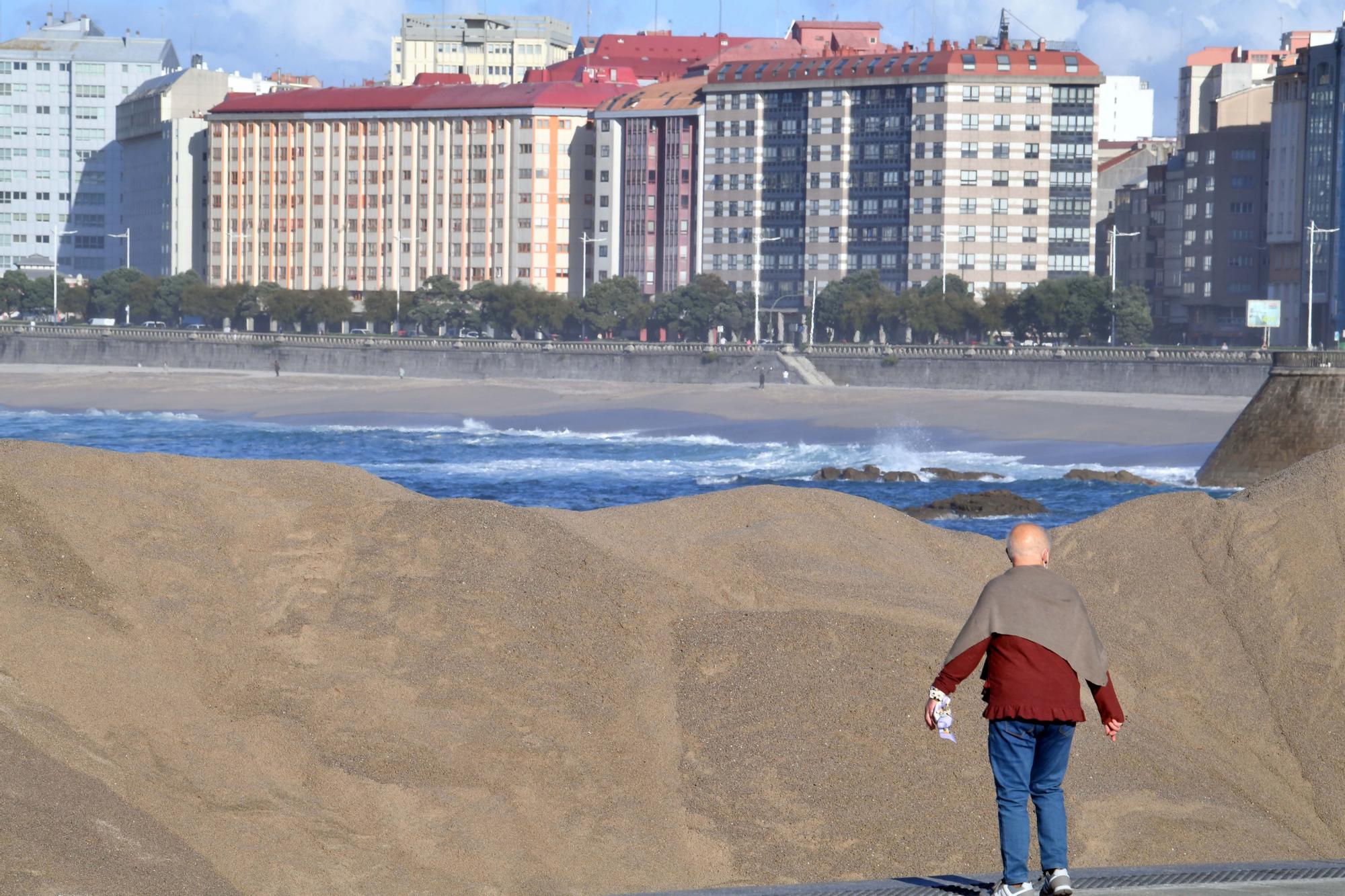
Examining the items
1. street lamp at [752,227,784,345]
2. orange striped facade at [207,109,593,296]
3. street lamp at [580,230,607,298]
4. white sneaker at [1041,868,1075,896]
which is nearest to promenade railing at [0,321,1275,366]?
street lamp at [752,227,784,345]

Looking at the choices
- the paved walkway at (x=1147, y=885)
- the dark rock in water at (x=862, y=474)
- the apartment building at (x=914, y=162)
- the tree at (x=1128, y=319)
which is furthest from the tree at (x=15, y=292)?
the paved walkway at (x=1147, y=885)

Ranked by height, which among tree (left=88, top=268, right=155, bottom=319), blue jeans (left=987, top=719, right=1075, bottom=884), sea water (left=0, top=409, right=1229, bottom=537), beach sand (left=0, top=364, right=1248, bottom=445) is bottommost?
sea water (left=0, top=409, right=1229, bottom=537)

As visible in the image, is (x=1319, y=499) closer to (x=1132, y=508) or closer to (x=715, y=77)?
(x=1132, y=508)

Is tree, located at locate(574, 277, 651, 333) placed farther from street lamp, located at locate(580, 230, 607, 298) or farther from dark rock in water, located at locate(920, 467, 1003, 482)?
dark rock in water, located at locate(920, 467, 1003, 482)

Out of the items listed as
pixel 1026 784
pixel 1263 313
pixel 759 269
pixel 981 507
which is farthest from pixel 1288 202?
pixel 1026 784

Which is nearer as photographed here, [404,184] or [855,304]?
[855,304]

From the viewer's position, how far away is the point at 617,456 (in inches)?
3039

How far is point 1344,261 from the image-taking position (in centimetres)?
11938

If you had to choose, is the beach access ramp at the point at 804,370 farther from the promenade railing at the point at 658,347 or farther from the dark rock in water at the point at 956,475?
the dark rock in water at the point at 956,475

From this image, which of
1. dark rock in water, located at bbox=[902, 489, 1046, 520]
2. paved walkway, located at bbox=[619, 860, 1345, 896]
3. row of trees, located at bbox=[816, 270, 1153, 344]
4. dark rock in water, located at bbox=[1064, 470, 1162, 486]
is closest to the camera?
paved walkway, located at bbox=[619, 860, 1345, 896]

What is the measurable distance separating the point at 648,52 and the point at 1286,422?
143170mm

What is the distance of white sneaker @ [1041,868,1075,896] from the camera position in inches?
407

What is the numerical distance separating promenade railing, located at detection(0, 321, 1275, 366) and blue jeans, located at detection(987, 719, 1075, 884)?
90057 millimetres

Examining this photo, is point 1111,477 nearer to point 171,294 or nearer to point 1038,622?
point 1038,622
